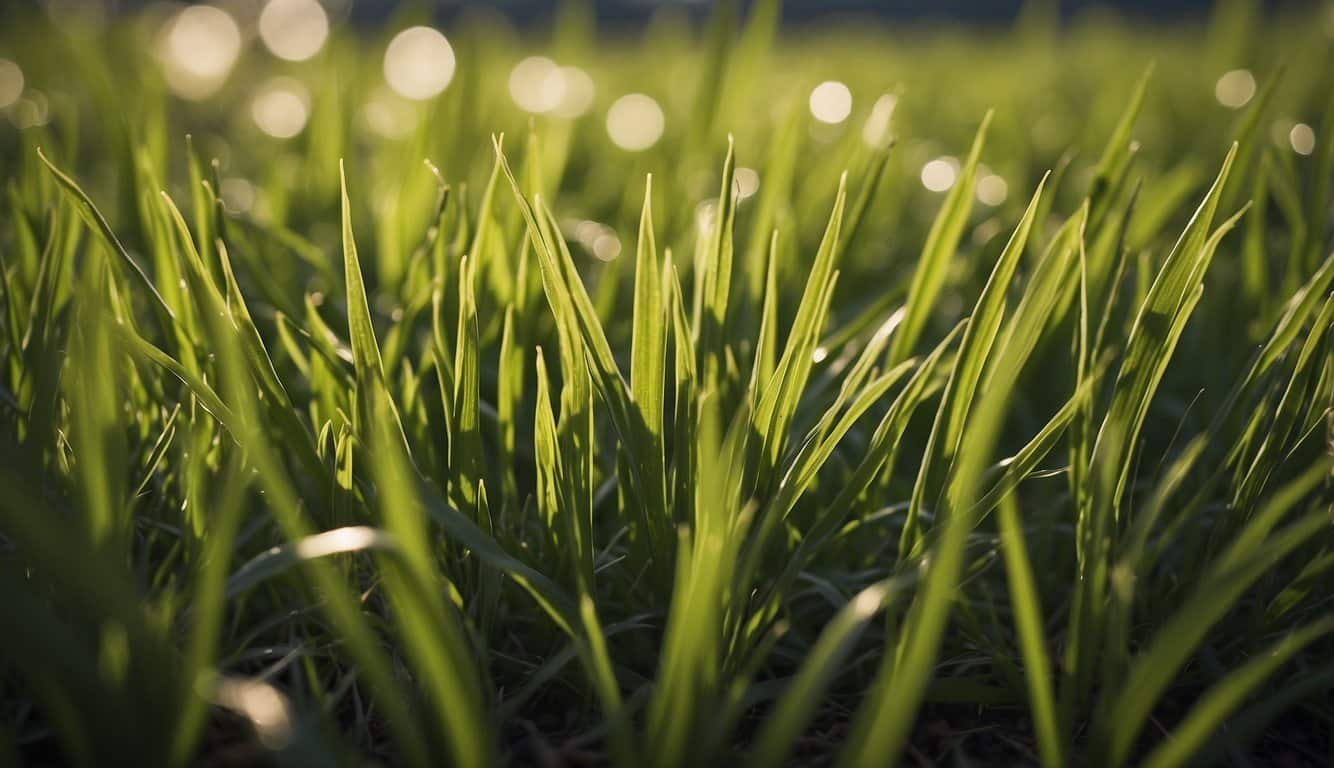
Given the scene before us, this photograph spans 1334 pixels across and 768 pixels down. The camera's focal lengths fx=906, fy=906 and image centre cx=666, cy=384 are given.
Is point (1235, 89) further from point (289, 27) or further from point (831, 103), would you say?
point (289, 27)

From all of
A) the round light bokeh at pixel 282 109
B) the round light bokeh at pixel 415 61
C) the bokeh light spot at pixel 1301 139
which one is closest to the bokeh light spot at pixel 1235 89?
the bokeh light spot at pixel 1301 139

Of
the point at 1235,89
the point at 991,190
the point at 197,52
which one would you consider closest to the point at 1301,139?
the point at 991,190

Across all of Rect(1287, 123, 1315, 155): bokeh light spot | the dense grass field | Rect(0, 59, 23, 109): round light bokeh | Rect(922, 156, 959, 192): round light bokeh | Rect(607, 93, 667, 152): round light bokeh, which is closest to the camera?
the dense grass field

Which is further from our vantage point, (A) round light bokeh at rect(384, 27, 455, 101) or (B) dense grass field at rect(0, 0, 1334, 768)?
(A) round light bokeh at rect(384, 27, 455, 101)

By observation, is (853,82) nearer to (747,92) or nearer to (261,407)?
(747,92)

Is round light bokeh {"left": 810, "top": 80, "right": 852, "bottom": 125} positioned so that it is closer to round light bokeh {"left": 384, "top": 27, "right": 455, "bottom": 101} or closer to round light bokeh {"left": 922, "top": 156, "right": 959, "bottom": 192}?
round light bokeh {"left": 922, "top": 156, "right": 959, "bottom": 192}

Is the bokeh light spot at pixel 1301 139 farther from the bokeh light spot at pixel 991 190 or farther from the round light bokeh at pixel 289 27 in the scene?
the round light bokeh at pixel 289 27

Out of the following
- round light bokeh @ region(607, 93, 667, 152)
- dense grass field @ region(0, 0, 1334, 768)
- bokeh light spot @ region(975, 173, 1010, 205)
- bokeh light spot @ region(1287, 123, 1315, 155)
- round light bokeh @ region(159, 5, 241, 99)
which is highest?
round light bokeh @ region(159, 5, 241, 99)

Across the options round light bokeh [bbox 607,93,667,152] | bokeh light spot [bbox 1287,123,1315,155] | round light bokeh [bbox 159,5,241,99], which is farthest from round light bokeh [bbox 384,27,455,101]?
bokeh light spot [bbox 1287,123,1315,155]

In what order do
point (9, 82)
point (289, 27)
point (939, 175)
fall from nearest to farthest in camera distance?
1. point (939, 175)
2. point (9, 82)
3. point (289, 27)
